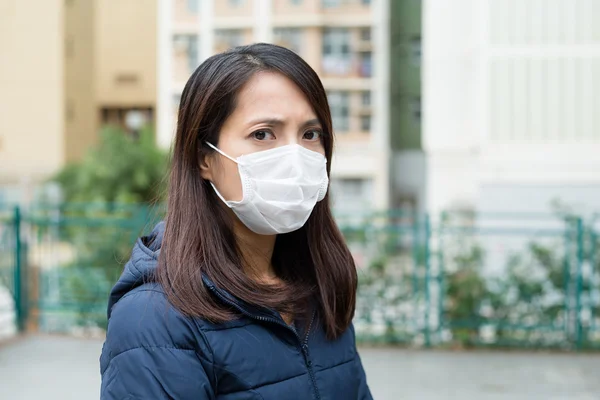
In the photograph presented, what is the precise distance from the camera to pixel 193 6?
26547 mm

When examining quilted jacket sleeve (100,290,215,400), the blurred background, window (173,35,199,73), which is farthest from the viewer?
window (173,35,199,73)

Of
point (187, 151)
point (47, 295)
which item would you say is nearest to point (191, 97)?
point (187, 151)

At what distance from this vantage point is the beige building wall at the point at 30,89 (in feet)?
93.4

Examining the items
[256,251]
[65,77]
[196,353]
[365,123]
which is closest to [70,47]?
[65,77]

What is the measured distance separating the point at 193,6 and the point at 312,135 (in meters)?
25.9


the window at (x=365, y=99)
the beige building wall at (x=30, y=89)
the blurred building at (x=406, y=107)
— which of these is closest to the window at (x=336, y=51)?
the window at (x=365, y=99)

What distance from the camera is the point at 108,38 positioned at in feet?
106

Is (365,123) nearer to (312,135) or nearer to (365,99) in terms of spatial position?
(365,99)

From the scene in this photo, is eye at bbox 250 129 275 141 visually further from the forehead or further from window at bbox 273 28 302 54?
window at bbox 273 28 302 54

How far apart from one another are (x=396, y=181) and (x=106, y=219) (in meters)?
22.4

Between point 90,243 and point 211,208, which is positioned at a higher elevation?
point 211,208

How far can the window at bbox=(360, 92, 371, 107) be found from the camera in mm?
27078

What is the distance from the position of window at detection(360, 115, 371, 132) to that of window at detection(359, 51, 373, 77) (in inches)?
55.5

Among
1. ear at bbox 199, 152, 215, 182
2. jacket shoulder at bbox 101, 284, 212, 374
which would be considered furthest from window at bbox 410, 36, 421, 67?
jacket shoulder at bbox 101, 284, 212, 374
